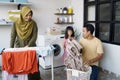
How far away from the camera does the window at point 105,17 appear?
3.33 meters

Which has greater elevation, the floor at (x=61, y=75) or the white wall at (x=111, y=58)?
the white wall at (x=111, y=58)

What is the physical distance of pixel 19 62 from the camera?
2383 mm

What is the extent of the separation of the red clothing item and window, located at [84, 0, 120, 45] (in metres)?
1.84

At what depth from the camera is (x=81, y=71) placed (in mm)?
2371

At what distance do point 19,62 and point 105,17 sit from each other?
2.22 m

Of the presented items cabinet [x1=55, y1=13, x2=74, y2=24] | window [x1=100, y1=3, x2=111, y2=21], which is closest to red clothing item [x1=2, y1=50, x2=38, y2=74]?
window [x1=100, y1=3, x2=111, y2=21]

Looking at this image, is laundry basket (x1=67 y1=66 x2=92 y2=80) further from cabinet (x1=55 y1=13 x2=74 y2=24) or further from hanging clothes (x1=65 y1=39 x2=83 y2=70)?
cabinet (x1=55 y1=13 x2=74 y2=24)

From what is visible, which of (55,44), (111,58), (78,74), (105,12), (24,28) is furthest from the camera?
(55,44)

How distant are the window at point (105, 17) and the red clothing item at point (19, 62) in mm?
1839

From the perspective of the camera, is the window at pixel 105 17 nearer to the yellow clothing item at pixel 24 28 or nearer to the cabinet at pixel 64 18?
the cabinet at pixel 64 18

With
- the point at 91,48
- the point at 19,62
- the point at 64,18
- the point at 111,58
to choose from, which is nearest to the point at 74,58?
the point at 91,48

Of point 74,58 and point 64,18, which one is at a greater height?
point 64,18

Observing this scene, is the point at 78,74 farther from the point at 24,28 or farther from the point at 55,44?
the point at 55,44

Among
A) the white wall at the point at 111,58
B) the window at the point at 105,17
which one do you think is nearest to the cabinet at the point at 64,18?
the window at the point at 105,17
